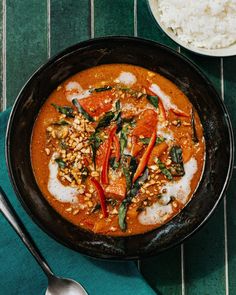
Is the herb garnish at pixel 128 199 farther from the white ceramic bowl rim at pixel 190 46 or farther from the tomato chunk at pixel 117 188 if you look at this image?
the white ceramic bowl rim at pixel 190 46

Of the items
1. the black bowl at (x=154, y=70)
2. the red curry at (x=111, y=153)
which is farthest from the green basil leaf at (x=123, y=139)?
the black bowl at (x=154, y=70)

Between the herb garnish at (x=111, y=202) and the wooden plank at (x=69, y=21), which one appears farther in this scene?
the wooden plank at (x=69, y=21)

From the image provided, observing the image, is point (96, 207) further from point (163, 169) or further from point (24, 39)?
point (24, 39)

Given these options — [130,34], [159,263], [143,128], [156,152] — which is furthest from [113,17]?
[159,263]

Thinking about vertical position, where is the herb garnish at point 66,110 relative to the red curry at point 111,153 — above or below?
above

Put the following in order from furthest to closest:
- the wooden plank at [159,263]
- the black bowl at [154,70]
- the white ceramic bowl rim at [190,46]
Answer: the wooden plank at [159,263] → the white ceramic bowl rim at [190,46] → the black bowl at [154,70]

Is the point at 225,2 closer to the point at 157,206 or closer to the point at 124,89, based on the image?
the point at 124,89

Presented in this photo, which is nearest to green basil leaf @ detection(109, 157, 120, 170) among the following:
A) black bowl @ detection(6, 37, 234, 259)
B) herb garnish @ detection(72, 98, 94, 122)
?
herb garnish @ detection(72, 98, 94, 122)
